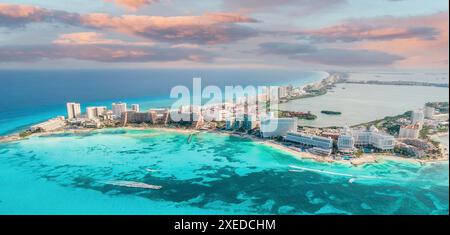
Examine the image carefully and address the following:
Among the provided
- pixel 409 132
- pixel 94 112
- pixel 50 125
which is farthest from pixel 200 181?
pixel 94 112

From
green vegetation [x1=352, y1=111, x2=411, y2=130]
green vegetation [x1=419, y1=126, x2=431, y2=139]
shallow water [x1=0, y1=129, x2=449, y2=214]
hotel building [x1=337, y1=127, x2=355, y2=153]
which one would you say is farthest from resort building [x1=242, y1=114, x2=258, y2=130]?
green vegetation [x1=419, y1=126, x2=431, y2=139]

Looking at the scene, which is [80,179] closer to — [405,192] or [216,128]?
[216,128]

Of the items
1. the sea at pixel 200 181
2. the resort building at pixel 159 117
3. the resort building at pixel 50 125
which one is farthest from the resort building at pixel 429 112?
the resort building at pixel 50 125

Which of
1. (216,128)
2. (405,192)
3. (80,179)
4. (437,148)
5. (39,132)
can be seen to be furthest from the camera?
(216,128)

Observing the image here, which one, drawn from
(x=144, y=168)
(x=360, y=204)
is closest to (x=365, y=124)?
(x=360, y=204)

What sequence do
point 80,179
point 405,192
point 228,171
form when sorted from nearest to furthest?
1. point 405,192
2. point 80,179
3. point 228,171

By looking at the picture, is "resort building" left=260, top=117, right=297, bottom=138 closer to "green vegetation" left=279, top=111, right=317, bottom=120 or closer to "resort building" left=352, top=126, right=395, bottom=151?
"resort building" left=352, top=126, right=395, bottom=151

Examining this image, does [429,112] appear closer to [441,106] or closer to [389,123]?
[389,123]
